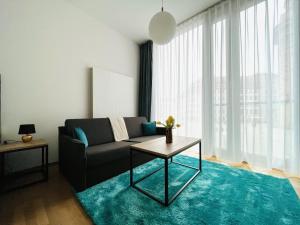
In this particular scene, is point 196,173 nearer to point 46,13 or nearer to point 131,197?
point 131,197

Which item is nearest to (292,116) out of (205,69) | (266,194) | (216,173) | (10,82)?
(266,194)

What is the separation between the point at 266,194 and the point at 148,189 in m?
1.29

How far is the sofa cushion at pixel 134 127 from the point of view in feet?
9.20

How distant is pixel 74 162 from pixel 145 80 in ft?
8.96

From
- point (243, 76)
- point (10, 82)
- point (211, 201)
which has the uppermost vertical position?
point (243, 76)

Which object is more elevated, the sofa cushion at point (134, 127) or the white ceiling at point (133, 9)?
the white ceiling at point (133, 9)

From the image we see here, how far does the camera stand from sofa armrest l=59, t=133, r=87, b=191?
1519mm

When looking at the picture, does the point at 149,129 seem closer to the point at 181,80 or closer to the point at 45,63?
the point at 181,80

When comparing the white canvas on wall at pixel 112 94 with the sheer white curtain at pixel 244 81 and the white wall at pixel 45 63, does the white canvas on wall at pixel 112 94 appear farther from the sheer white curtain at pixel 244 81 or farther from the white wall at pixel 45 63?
the sheer white curtain at pixel 244 81

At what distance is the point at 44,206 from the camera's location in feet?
4.42

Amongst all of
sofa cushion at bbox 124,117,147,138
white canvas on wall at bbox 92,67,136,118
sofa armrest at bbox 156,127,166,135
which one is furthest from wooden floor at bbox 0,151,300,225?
sofa armrest at bbox 156,127,166,135

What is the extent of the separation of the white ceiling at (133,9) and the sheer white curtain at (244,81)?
0.29m

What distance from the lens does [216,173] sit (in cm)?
196

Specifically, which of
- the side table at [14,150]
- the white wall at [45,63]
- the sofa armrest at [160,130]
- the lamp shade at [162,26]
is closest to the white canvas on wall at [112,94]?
the white wall at [45,63]
